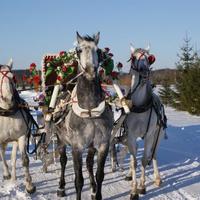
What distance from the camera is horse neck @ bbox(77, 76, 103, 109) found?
562 centimetres

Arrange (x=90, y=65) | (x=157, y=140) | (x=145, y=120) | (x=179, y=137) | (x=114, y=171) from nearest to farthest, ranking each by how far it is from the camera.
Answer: (x=90, y=65), (x=145, y=120), (x=157, y=140), (x=114, y=171), (x=179, y=137)

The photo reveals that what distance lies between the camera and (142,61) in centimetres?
676

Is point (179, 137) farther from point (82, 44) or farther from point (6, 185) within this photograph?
point (82, 44)

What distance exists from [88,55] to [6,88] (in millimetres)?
2114

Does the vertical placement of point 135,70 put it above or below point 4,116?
above

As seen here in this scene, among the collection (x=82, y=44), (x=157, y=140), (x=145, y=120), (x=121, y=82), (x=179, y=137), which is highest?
(x=82, y=44)

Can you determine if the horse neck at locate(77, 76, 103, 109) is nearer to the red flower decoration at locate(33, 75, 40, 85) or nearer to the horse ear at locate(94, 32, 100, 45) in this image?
the horse ear at locate(94, 32, 100, 45)

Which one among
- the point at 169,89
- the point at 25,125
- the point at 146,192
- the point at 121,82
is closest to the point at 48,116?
the point at 25,125

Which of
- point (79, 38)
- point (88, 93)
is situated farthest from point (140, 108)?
point (79, 38)

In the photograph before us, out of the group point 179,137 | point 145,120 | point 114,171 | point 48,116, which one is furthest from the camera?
point 179,137

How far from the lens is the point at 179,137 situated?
14.3 m

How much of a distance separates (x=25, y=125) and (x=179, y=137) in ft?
27.0

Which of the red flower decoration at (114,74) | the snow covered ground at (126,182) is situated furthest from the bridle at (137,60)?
the snow covered ground at (126,182)

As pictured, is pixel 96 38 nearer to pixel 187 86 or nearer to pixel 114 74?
pixel 114 74
